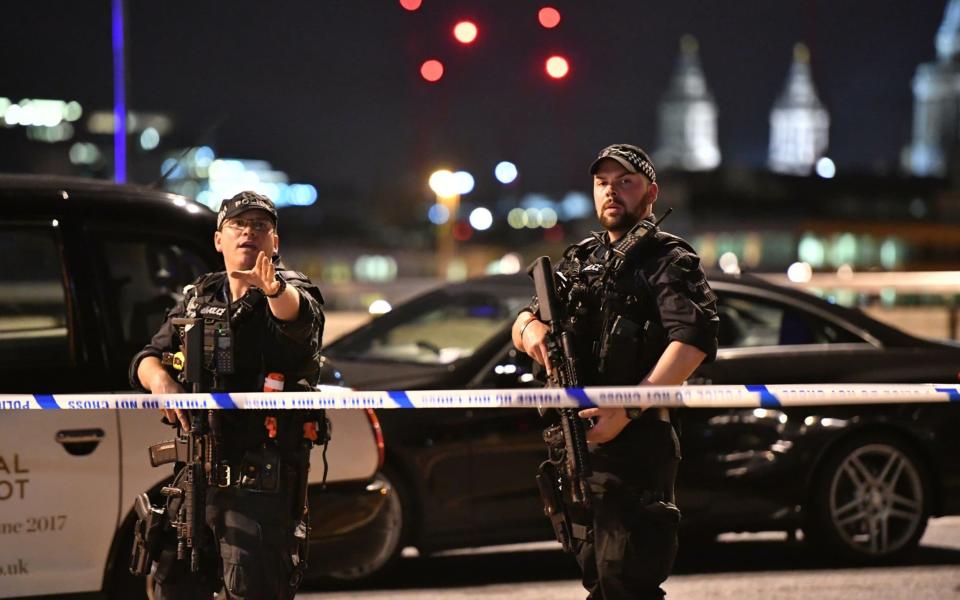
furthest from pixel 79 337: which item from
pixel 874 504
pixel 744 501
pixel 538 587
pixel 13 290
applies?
pixel 874 504

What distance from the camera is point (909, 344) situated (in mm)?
7309

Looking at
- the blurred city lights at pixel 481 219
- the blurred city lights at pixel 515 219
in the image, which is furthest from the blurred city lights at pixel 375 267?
the blurred city lights at pixel 515 219

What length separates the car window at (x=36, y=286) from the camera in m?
5.06

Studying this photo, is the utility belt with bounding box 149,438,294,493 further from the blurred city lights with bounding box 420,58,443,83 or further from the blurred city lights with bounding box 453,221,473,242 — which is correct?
the blurred city lights with bounding box 453,221,473,242

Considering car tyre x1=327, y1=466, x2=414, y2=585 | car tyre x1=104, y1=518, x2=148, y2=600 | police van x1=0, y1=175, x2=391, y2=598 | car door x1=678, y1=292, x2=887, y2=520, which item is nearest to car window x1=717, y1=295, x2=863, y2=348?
car door x1=678, y1=292, x2=887, y2=520

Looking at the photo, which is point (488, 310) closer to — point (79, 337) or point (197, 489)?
point (79, 337)

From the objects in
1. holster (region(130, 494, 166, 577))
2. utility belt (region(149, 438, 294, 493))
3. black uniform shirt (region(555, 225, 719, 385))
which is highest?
black uniform shirt (region(555, 225, 719, 385))

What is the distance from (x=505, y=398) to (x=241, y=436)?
2.69ft

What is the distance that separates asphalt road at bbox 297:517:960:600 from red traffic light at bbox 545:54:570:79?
408 centimetres

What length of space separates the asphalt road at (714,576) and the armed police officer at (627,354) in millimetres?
2207

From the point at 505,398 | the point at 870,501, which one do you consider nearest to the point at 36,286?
the point at 505,398

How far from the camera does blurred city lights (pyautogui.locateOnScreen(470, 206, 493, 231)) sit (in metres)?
124

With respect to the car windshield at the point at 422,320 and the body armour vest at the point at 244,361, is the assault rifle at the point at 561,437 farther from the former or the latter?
the car windshield at the point at 422,320

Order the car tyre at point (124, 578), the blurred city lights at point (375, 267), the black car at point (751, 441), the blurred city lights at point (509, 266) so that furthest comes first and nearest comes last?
the blurred city lights at point (375, 267) → the blurred city lights at point (509, 266) → the black car at point (751, 441) → the car tyre at point (124, 578)
